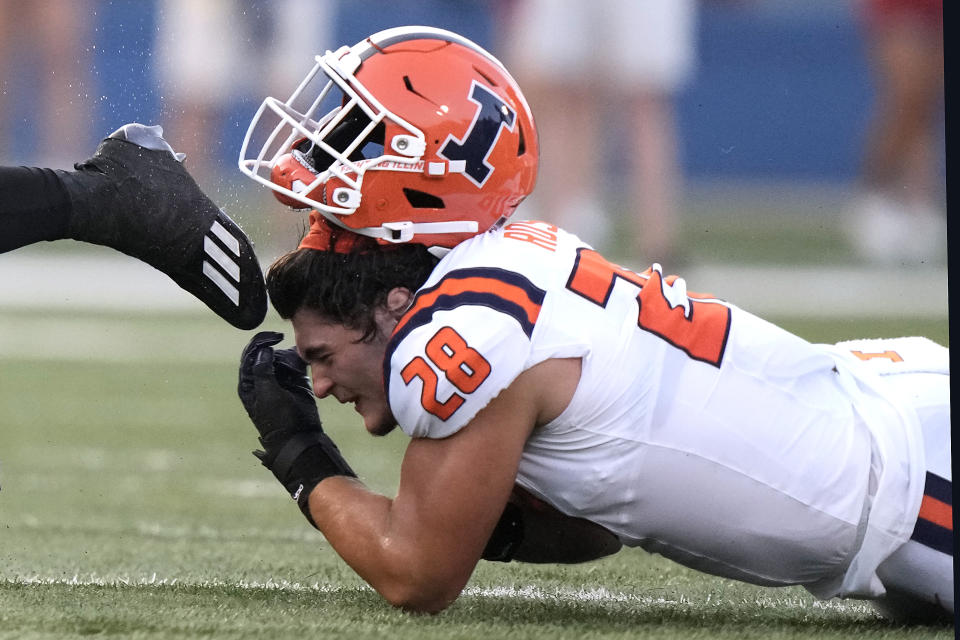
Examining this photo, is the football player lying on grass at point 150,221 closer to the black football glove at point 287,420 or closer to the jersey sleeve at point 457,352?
the black football glove at point 287,420

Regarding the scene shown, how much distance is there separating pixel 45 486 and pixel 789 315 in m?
4.88

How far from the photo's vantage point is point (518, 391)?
2219mm

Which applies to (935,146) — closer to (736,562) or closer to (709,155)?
(709,155)

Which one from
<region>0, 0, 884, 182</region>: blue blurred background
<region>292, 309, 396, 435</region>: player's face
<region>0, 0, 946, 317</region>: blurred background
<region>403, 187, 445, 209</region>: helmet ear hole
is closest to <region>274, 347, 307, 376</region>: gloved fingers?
<region>292, 309, 396, 435</region>: player's face

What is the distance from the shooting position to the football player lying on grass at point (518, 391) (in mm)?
2225

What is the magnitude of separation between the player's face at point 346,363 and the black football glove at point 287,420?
0.27 feet

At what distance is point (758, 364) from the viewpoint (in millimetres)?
2369

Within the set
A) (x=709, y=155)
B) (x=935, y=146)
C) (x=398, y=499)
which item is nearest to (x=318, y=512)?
(x=398, y=499)

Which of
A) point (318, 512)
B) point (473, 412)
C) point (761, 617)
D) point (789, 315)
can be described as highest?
point (473, 412)

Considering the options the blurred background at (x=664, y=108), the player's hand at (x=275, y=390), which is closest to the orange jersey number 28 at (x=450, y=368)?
the player's hand at (x=275, y=390)

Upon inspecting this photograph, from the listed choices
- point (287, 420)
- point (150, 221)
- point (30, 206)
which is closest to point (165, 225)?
point (150, 221)

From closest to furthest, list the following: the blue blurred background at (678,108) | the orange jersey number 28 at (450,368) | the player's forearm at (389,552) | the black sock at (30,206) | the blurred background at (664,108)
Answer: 1. the orange jersey number 28 at (450,368)
2. the player's forearm at (389,552)
3. the black sock at (30,206)
4. the blurred background at (664,108)
5. the blue blurred background at (678,108)

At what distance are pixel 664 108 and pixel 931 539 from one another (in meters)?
8.27

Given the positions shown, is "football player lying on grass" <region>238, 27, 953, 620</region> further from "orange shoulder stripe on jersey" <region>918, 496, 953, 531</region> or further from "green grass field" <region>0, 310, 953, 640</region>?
"green grass field" <region>0, 310, 953, 640</region>
